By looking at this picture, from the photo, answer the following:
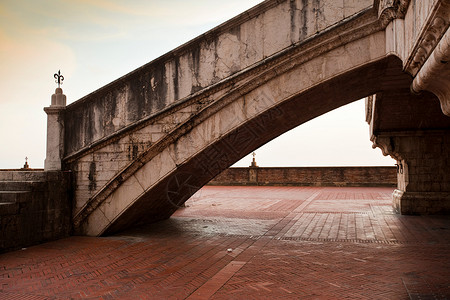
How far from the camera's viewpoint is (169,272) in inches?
219

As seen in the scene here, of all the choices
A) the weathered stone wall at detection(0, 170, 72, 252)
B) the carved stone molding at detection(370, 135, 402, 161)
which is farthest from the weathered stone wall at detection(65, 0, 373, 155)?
the carved stone molding at detection(370, 135, 402, 161)

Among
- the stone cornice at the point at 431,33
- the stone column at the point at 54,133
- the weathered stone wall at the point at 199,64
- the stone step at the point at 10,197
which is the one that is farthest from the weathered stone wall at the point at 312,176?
the stone cornice at the point at 431,33

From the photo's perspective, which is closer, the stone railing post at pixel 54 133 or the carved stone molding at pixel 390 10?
the carved stone molding at pixel 390 10

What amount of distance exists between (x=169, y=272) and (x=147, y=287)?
707mm

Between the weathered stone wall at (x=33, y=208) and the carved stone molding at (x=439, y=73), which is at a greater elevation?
the carved stone molding at (x=439, y=73)

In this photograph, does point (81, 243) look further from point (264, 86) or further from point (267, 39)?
point (267, 39)

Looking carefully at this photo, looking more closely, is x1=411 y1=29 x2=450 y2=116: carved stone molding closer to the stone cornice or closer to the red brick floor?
the stone cornice

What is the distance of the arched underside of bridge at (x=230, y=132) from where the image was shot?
716 centimetres

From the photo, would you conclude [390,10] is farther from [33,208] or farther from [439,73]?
[33,208]

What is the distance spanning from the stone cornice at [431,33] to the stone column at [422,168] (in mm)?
8178

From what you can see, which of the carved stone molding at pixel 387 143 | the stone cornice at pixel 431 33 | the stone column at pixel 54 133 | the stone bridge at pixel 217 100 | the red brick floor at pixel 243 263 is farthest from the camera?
the carved stone molding at pixel 387 143

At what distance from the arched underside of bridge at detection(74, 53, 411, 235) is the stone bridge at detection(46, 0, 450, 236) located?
1.0 inches

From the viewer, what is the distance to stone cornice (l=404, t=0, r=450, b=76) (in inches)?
117

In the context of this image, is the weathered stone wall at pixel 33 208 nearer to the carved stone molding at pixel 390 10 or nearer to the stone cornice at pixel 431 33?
the stone cornice at pixel 431 33
